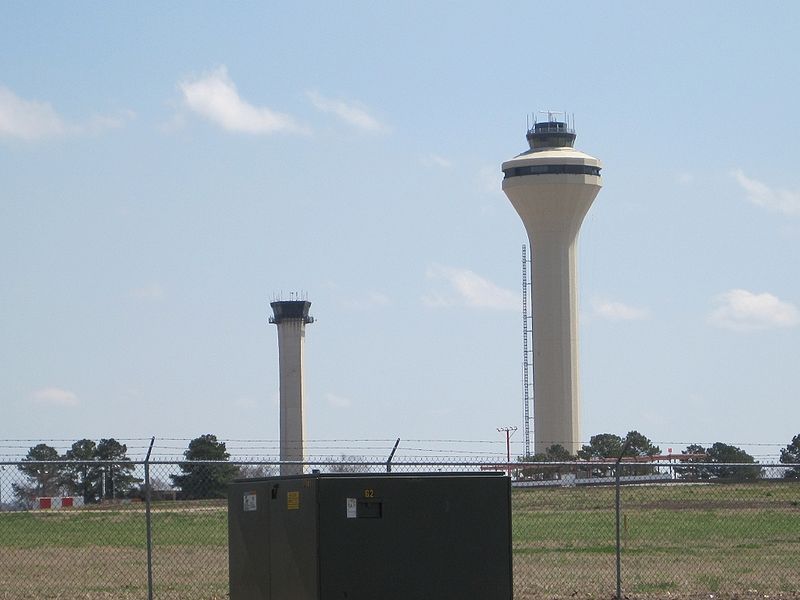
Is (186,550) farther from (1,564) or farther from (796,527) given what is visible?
(796,527)

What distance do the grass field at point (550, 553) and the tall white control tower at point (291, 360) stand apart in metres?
91.5

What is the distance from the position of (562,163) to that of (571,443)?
75.4 ft

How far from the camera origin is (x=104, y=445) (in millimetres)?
57281

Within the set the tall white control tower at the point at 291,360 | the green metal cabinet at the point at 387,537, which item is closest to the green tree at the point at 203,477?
the green metal cabinet at the point at 387,537

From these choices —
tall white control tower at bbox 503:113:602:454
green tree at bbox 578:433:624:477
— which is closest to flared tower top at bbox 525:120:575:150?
tall white control tower at bbox 503:113:602:454

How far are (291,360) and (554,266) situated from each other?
1097 inches

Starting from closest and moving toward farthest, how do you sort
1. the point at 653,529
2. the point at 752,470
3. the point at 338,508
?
the point at 338,508 → the point at 752,470 → the point at 653,529

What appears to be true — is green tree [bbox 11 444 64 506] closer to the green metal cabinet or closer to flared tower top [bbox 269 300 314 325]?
the green metal cabinet

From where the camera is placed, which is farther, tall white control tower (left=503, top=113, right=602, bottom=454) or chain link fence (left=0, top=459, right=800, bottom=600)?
tall white control tower (left=503, top=113, right=602, bottom=454)

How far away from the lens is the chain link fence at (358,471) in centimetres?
1761

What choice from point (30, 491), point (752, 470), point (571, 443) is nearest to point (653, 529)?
point (752, 470)

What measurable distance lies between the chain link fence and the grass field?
30mm

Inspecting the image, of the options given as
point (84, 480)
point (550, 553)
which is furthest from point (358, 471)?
point (550, 553)

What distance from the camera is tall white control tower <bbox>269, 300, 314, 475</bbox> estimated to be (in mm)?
125062
